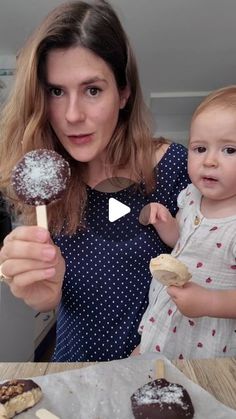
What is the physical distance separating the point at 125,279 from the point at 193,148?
38cm

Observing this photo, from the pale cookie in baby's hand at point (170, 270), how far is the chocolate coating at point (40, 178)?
0.72 ft

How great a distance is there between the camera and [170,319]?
1006 mm

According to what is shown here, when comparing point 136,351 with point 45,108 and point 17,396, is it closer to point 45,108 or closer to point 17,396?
point 17,396

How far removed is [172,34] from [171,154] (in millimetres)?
1915

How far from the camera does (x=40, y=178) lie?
0.77 meters

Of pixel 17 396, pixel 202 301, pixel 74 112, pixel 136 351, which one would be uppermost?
pixel 74 112

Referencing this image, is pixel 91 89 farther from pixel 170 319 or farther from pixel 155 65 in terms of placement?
pixel 155 65

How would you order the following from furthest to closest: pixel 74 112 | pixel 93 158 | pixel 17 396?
pixel 93 158 < pixel 74 112 < pixel 17 396

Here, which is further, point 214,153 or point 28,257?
point 214,153

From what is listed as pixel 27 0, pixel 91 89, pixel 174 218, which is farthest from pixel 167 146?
pixel 27 0

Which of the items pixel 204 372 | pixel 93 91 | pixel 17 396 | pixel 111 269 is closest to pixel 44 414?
pixel 17 396

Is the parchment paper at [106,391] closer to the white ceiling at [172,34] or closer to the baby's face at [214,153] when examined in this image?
the baby's face at [214,153]

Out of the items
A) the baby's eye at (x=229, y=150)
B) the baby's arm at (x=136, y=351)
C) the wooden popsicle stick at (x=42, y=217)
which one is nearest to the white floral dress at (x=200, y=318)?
the baby's arm at (x=136, y=351)

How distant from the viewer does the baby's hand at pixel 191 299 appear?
0.82 m
